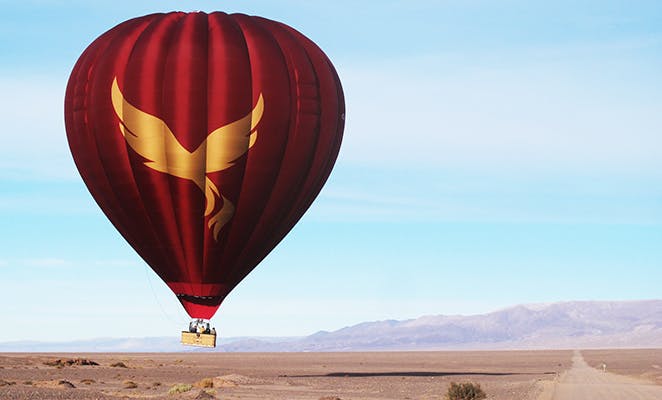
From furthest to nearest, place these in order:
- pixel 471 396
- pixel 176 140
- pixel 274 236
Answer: pixel 471 396 → pixel 274 236 → pixel 176 140

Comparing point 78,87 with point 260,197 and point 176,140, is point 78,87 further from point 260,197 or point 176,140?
point 260,197

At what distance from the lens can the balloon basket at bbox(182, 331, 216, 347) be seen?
42469 millimetres

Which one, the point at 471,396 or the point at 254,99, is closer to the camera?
the point at 254,99

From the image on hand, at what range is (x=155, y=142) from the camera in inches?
1619

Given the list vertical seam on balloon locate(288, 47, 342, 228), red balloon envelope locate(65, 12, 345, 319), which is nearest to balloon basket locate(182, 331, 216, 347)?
red balloon envelope locate(65, 12, 345, 319)

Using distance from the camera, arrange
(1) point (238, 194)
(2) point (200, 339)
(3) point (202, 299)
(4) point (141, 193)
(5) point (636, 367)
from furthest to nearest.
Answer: (5) point (636, 367)
(3) point (202, 299)
(2) point (200, 339)
(1) point (238, 194)
(4) point (141, 193)

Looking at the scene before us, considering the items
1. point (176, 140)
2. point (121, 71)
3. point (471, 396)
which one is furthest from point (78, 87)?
point (471, 396)

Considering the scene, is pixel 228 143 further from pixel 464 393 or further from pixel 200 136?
pixel 464 393

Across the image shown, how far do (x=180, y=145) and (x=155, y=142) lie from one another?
1.02 m

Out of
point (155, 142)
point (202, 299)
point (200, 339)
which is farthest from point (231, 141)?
point (200, 339)

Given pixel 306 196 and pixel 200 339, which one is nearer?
pixel 200 339

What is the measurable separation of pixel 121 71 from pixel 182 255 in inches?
312

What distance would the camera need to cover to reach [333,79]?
44844mm

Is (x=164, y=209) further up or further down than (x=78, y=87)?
further down
